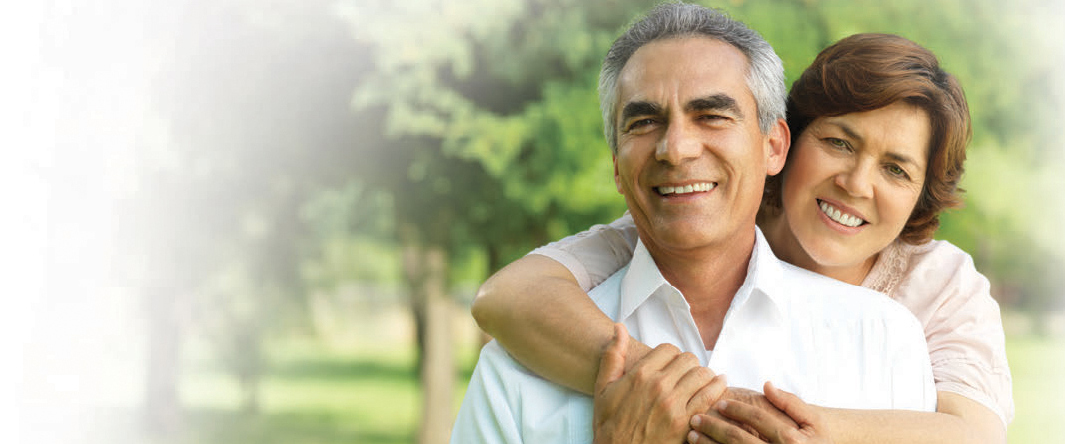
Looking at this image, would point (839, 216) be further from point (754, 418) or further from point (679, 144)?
point (754, 418)

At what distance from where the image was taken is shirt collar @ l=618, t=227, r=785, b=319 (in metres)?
2.35

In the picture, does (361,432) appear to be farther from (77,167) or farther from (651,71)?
A: (651,71)

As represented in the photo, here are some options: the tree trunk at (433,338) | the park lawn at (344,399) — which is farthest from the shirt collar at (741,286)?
the park lawn at (344,399)

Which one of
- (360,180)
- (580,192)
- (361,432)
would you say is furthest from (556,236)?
(361,432)

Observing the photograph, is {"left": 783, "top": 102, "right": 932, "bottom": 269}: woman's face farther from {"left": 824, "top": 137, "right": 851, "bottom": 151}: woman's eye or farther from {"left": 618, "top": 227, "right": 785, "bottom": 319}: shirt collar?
{"left": 618, "top": 227, "right": 785, "bottom": 319}: shirt collar

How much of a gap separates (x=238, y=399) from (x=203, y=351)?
1290 millimetres

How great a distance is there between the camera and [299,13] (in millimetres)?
9477

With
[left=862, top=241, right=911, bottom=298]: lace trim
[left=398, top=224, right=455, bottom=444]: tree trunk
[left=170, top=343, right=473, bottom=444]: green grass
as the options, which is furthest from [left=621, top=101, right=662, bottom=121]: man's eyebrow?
[left=170, top=343, right=473, bottom=444]: green grass

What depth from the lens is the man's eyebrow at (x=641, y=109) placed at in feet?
7.57

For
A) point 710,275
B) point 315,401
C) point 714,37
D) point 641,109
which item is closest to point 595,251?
point 710,275

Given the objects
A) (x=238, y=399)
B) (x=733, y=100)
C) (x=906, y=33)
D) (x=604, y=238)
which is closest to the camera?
(x=733, y=100)

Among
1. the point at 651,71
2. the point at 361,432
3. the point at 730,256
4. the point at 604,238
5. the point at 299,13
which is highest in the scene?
the point at 299,13

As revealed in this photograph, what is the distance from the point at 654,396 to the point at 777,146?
0.83 meters

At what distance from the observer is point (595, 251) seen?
266cm
